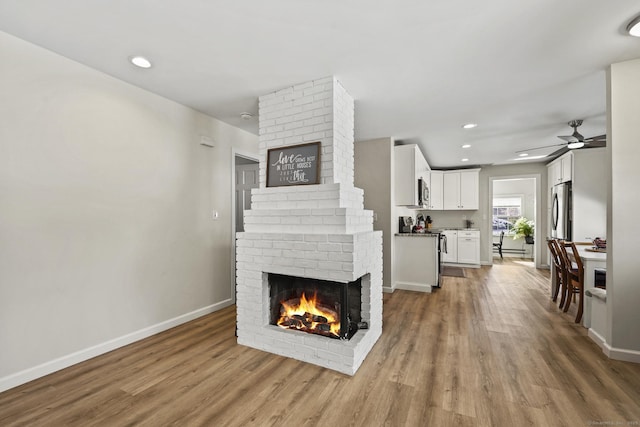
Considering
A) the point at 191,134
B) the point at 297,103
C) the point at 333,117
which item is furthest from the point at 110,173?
the point at 333,117

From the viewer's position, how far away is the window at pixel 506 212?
9336 millimetres

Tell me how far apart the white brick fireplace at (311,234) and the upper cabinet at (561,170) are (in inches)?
195

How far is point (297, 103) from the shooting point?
2838 millimetres

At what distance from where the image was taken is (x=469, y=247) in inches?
274

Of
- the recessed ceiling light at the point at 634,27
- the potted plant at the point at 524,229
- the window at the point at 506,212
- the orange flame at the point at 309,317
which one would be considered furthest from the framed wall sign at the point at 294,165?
the window at the point at 506,212

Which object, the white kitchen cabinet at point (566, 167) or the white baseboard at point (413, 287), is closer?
the white baseboard at point (413, 287)

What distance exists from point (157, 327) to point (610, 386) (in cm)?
383

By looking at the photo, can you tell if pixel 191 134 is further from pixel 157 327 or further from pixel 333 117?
pixel 157 327

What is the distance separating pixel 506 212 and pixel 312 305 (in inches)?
361

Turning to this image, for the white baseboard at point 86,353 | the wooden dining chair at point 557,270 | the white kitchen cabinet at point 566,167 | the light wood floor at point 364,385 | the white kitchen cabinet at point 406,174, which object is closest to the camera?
the light wood floor at point 364,385

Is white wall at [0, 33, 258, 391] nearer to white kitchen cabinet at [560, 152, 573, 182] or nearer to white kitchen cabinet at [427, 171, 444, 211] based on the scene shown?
white kitchen cabinet at [427, 171, 444, 211]


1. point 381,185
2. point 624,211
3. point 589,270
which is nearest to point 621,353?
point 589,270

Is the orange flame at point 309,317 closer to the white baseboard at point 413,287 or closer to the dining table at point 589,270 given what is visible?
the white baseboard at point 413,287

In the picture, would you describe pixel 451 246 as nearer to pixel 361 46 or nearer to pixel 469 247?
pixel 469 247
